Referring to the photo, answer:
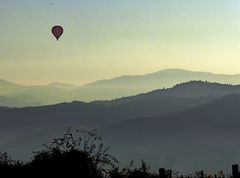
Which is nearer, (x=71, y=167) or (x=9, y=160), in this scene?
(x=71, y=167)

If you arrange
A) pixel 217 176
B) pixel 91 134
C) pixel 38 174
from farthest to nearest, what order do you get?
pixel 217 176
pixel 91 134
pixel 38 174

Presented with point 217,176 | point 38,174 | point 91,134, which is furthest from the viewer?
point 217,176

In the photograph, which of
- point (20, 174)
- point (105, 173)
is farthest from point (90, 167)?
point (20, 174)

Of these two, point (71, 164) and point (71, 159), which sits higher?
point (71, 159)

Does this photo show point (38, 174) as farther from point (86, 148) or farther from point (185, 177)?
point (185, 177)

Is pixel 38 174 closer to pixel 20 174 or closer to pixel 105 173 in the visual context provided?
pixel 20 174

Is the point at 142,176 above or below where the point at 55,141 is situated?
below

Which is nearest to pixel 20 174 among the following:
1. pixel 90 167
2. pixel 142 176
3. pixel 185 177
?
pixel 90 167
